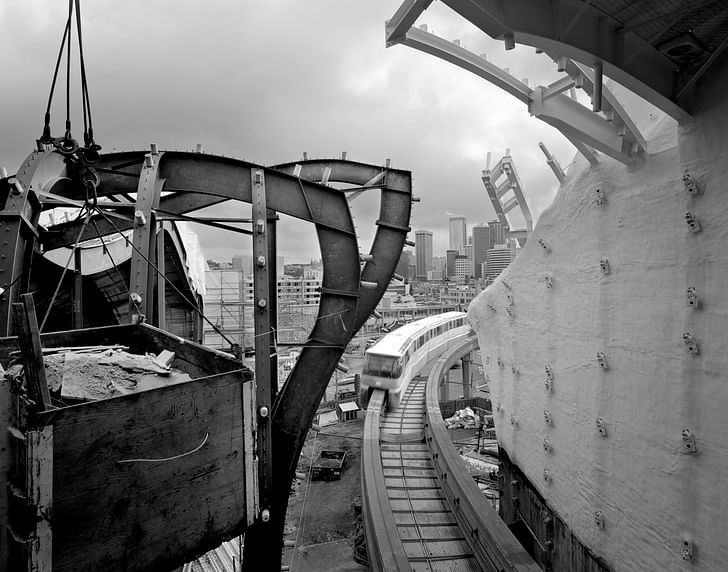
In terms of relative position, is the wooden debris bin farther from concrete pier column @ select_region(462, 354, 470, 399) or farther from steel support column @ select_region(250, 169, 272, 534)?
concrete pier column @ select_region(462, 354, 470, 399)

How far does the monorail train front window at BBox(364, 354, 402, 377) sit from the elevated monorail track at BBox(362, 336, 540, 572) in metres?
2.81

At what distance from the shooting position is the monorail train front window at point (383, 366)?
16.3m

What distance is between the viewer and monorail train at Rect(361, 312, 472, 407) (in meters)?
16.4

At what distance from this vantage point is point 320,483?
46.0 feet

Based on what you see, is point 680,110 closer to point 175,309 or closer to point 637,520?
point 637,520

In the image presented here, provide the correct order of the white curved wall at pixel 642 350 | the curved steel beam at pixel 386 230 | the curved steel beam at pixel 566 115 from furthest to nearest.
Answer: the curved steel beam at pixel 386 230 < the curved steel beam at pixel 566 115 < the white curved wall at pixel 642 350

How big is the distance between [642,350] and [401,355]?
41.7ft

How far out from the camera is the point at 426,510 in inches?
343

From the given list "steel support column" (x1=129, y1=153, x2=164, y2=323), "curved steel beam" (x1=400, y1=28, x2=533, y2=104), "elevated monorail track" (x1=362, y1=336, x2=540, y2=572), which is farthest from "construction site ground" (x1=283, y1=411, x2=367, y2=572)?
"curved steel beam" (x1=400, y1=28, x2=533, y2=104)

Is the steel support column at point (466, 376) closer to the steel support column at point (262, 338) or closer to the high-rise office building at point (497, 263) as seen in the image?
the high-rise office building at point (497, 263)

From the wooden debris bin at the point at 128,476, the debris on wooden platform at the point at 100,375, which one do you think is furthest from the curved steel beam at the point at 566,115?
the debris on wooden platform at the point at 100,375

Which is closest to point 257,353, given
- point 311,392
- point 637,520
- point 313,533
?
point 311,392

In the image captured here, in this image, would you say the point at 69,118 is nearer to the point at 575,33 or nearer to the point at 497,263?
the point at 575,33

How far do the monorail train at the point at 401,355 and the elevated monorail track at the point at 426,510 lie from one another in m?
2.82
